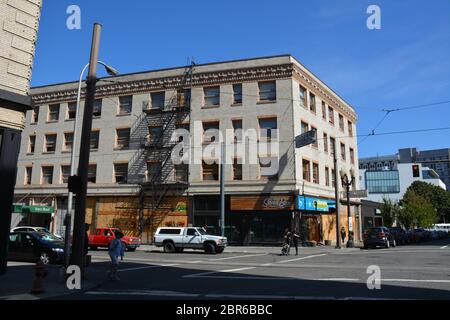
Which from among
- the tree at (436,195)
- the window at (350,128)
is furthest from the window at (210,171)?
the tree at (436,195)

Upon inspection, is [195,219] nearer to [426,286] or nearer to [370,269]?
[370,269]

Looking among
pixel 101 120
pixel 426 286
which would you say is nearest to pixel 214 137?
pixel 101 120

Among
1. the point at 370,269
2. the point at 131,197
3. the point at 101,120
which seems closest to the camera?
the point at 370,269

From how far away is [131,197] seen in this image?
3744 centimetres

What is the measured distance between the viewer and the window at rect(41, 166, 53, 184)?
41500 mm

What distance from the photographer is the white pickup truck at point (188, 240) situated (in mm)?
28062

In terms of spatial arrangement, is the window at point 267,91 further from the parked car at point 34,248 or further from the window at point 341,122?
Answer: the parked car at point 34,248

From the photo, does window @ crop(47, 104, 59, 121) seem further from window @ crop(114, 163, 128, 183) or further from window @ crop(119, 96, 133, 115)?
window @ crop(114, 163, 128, 183)

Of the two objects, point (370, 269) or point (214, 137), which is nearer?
point (370, 269)

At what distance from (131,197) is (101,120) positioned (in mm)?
8418

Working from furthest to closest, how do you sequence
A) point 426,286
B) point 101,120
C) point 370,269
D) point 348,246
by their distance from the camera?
1. point 101,120
2. point 348,246
3. point 370,269
4. point 426,286

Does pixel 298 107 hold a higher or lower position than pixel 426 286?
higher

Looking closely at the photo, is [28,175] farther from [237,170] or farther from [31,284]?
[31,284]

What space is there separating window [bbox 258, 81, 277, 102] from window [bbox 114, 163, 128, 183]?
1392cm
